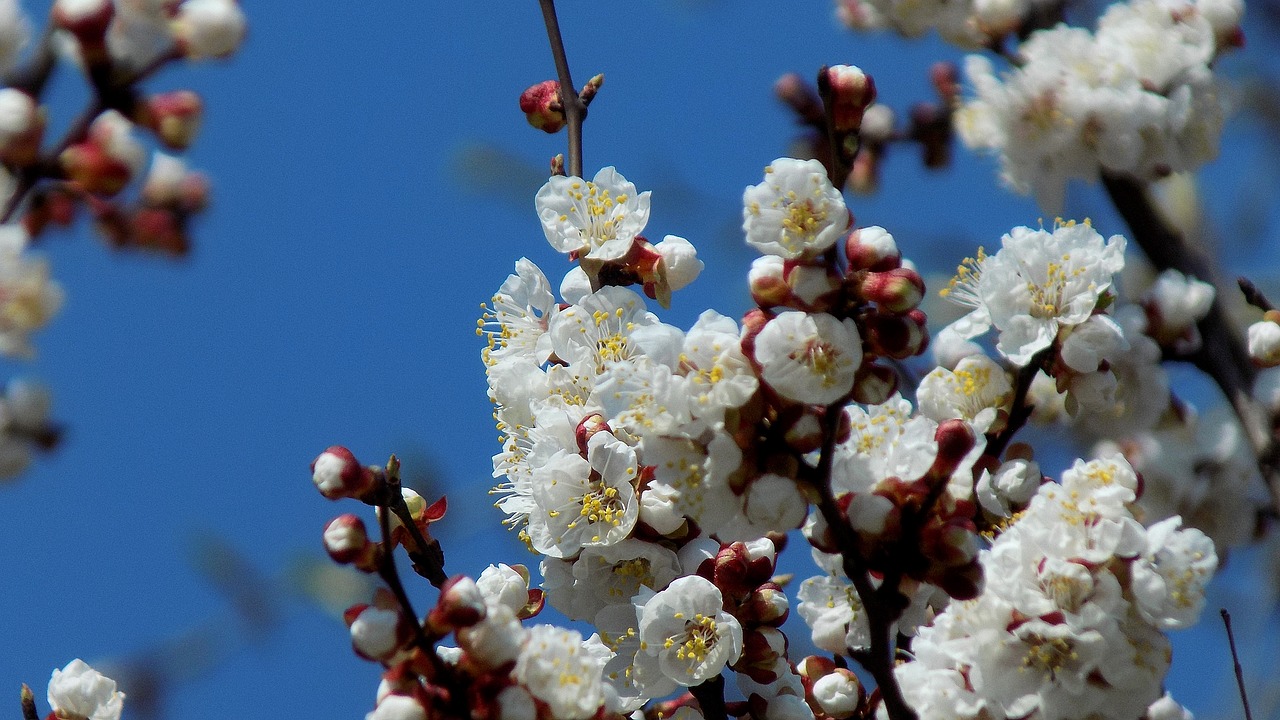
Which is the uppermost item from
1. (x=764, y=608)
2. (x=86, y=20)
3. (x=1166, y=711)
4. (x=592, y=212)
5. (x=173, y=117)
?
(x=86, y=20)

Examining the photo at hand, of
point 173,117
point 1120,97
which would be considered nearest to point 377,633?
point 173,117

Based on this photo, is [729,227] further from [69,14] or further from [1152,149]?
[69,14]

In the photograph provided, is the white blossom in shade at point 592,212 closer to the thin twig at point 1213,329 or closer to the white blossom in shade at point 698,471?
the white blossom in shade at point 698,471

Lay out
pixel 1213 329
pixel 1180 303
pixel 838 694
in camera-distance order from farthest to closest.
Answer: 1. pixel 1213 329
2. pixel 1180 303
3. pixel 838 694

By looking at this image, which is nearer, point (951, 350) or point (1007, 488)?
point (1007, 488)

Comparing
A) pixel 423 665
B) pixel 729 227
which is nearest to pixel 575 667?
pixel 423 665

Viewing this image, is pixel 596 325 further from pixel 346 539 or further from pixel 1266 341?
pixel 1266 341

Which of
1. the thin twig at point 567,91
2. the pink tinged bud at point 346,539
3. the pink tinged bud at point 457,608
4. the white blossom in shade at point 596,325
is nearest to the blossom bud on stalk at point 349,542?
the pink tinged bud at point 346,539

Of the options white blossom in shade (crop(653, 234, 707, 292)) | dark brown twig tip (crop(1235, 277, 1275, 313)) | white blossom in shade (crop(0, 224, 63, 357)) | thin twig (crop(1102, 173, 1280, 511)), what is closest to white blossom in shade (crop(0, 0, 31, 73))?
white blossom in shade (crop(0, 224, 63, 357))
